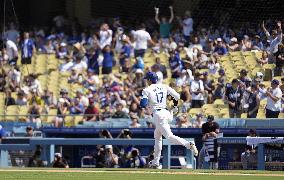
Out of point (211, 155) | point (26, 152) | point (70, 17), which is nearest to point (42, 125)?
point (26, 152)

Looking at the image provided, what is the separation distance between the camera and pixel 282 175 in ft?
57.3

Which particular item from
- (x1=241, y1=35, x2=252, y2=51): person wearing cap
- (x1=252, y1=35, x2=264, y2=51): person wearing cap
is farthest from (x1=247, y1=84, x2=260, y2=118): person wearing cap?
(x1=241, y1=35, x2=252, y2=51): person wearing cap

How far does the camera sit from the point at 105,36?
108ft

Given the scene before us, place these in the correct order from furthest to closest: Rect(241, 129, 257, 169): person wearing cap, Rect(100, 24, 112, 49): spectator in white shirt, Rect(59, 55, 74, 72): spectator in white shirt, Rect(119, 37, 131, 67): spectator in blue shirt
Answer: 1. Rect(100, 24, 112, 49): spectator in white shirt
2. Rect(59, 55, 74, 72): spectator in white shirt
3. Rect(119, 37, 131, 67): spectator in blue shirt
4. Rect(241, 129, 257, 169): person wearing cap

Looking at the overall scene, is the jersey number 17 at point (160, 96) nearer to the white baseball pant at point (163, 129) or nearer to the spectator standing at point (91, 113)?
the white baseball pant at point (163, 129)

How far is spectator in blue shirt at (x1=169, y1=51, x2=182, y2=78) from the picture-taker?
29120mm

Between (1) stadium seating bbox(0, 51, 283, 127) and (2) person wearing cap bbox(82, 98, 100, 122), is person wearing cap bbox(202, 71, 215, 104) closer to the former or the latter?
(1) stadium seating bbox(0, 51, 283, 127)

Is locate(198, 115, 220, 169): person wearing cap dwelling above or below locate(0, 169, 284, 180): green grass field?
above

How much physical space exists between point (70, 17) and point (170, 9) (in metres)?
5.81

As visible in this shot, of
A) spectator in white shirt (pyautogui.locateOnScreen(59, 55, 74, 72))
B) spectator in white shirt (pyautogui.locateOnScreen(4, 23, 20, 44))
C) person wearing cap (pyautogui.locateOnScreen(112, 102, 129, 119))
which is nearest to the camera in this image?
person wearing cap (pyautogui.locateOnScreen(112, 102, 129, 119))

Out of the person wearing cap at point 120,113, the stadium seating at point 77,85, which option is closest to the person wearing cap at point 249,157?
the stadium seating at point 77,85

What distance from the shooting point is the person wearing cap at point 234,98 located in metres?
25.2

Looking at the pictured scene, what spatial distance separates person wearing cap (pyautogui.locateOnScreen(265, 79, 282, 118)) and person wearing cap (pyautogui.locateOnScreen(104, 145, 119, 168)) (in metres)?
3.96

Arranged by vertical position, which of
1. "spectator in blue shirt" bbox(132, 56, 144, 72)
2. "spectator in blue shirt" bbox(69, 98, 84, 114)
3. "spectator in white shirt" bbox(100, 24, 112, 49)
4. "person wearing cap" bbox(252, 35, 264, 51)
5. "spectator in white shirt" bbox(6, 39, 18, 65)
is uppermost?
"spectator in white shirt" bbox(100, 24, 112, 49)
